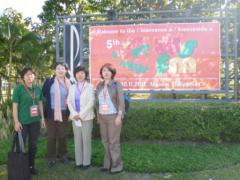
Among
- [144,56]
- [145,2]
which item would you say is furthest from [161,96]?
[145,2]

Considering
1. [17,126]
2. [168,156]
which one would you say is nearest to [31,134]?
[17,126]

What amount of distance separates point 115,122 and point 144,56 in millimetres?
2628

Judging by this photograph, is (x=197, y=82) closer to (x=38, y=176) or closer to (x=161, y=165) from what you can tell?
(x=161, y=165)

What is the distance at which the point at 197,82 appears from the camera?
23.6 feet

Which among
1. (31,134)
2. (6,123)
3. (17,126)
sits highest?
(17,126)

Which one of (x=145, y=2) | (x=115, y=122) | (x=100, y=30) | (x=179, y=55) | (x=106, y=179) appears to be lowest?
(x=106, y=179)

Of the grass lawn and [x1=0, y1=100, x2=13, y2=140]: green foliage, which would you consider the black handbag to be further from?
[x1=0, y1=100, x2=13, y2=140]: green foliage

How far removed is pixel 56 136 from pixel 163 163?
180cm

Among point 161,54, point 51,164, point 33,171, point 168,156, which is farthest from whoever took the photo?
point 161,54

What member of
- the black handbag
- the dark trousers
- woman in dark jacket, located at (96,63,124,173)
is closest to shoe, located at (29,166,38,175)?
the dark trousers

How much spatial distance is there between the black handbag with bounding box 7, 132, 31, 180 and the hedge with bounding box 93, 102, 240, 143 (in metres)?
2.35

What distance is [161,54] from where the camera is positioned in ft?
24.1

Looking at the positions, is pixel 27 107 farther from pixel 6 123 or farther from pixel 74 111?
pixel 6 123

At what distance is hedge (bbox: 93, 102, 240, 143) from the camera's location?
6.61 metres
